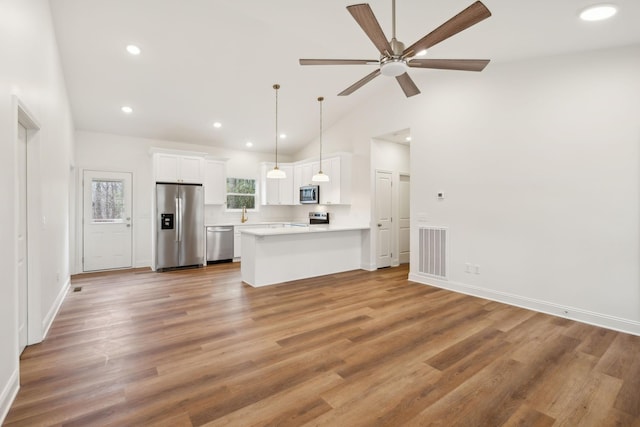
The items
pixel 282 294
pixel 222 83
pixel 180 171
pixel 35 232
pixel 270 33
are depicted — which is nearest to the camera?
pixel 35 232

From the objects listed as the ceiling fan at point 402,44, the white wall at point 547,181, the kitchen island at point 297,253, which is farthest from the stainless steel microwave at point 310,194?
the ceiling fan at point 402,44

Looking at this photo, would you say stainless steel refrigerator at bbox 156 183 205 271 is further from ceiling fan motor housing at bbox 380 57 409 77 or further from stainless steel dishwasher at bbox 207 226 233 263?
ceiling fan motor housing at bbox 380 57 409 77

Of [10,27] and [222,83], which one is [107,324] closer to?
[10,27]

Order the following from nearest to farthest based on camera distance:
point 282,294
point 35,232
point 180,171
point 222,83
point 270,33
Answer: point 35,232 < point 270,33 < point 282,294 < point 222,83 < point 180,171

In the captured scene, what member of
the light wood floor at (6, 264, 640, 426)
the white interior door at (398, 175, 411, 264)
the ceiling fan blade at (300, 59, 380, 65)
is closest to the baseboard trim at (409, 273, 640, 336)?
the light wood floor at (6, 264, 640, 426)

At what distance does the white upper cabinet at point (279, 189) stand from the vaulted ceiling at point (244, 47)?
169cm

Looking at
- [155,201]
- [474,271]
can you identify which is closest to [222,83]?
[155,201]

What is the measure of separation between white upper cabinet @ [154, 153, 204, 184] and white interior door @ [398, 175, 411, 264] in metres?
4.58

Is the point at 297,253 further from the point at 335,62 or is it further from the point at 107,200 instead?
the point at 107,200

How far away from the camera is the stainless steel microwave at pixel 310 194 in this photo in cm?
704

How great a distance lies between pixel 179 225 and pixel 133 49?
341cm

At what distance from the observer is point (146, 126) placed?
6.10 meters

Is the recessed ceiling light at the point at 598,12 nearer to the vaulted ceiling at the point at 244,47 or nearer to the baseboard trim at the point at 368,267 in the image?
the vaulted ceiling at the point at 244,47

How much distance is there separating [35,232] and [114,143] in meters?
4.22
